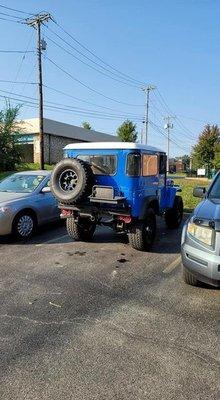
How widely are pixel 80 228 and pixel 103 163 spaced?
4.95 feet

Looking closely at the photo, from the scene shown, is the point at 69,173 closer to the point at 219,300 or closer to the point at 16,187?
the point at 16,187

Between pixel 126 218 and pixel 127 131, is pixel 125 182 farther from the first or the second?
pixel 127 131

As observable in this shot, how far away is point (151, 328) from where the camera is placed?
13.8 ft

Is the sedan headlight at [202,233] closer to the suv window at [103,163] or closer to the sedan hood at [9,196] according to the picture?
the suv window at [103,163]

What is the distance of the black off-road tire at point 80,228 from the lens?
8.09 metres

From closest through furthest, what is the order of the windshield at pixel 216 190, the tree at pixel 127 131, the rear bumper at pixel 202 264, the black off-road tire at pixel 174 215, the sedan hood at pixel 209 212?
the rear bumper at pixel 202 264 < the sedan hood at pixel 209 212 < the windshield at pixel 216 190 < the black off-road tire at pixel 174 215 < the tree at pixel 127 131

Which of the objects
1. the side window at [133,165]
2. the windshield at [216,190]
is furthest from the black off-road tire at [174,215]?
the windshield at [216,190]

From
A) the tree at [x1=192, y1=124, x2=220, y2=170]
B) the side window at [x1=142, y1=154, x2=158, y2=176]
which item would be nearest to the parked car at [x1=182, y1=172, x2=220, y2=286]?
the side window at [x1=142, y1=154, x2=158, y2=176]

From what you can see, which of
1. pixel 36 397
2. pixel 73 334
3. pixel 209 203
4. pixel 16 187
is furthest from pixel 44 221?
pixel 36 397

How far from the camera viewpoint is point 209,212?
5.00m

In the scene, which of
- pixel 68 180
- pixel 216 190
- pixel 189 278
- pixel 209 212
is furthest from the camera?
pixel 68 180

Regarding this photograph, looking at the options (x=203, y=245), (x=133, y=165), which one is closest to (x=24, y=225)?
(x=133, y=165)

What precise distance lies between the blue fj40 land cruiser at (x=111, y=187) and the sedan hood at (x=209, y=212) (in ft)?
6.53

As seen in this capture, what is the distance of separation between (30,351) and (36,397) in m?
0.71
